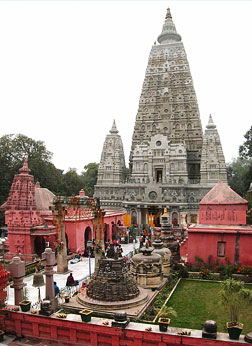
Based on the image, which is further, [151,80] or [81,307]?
[151,80]

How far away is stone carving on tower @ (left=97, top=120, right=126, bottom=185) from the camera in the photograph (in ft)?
151

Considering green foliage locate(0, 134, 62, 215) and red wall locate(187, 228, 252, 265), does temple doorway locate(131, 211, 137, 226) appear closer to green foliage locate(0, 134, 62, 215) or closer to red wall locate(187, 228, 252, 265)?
green foliage locate(0, 134, 62, 215)

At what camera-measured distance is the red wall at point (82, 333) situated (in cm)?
903

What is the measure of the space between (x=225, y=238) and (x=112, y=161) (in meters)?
29.3

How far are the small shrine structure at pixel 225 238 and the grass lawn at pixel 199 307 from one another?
2595 mm

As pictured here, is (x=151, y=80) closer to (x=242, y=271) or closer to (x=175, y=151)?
(x=175, y=151)

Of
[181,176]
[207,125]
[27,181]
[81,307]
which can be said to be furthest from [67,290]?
[207,125]

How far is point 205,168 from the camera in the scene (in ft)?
135

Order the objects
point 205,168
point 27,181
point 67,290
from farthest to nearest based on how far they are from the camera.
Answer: point 205,168
point 27,181
point 67,290

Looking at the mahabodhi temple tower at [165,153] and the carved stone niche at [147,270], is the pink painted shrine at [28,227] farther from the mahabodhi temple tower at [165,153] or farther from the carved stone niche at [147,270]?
the mahabodhi temple tower at [165,153]

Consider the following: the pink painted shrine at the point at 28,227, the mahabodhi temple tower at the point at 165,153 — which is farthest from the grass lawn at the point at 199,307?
the mahabodhi temple tower at the point at 165,153

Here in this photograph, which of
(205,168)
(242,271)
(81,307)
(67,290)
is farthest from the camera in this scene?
(205,168)

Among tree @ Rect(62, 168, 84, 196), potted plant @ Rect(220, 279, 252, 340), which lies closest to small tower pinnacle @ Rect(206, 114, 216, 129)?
tree @ Rect(62, 168, 84, 196)

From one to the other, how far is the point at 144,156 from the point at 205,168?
8414 mm
